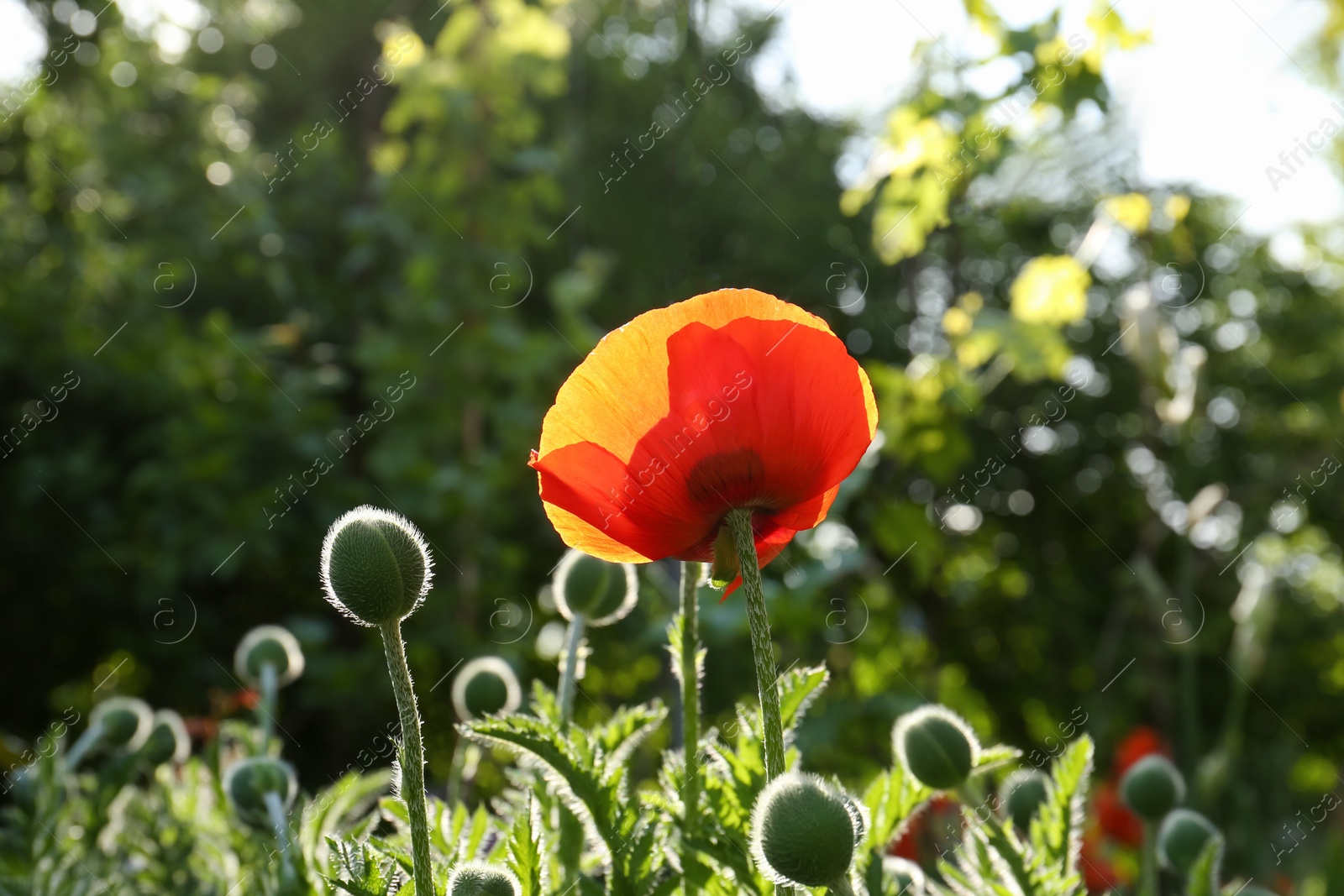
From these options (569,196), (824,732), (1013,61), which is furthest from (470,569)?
(569,196)

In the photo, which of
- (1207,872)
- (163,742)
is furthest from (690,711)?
(163,742)

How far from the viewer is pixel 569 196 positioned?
20.9ft

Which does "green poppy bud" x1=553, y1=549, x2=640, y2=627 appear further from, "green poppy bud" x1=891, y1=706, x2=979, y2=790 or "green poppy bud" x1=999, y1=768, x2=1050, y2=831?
"green poppy bud" x1=999, y1=768, x2=1050, y2=831

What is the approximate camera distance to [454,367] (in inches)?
133

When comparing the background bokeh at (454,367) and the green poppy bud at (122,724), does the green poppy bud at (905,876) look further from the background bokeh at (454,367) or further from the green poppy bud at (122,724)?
the green poppy bud at (122,724)

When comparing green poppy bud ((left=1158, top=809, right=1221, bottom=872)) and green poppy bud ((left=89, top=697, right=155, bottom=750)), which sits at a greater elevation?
green poppy bud ((left=89, top=697, right=155, bottom=750))

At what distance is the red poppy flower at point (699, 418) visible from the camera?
0.49m

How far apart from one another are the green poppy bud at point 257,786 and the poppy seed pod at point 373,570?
283 millimetres

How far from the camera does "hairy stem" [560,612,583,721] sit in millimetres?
707

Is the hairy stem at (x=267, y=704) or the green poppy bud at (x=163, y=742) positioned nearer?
the hairy stem at (x=267, y=704)

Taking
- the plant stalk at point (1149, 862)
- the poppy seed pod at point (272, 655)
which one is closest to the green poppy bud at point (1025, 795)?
the plant stalk at point (1149, 862)

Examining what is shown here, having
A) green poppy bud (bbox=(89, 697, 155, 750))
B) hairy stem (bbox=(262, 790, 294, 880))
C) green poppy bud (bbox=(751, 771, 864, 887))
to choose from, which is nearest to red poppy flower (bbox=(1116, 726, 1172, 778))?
green poppy bud (bbox=(89, 697, 155, 750))

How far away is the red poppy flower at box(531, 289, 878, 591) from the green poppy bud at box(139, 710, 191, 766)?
786 mm

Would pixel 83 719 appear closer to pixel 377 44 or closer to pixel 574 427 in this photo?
pixel 574 427
